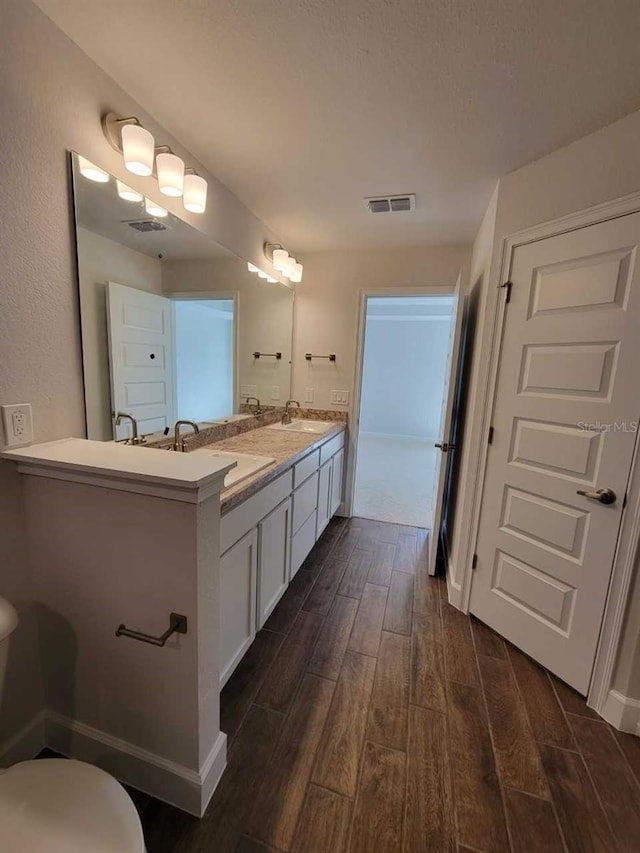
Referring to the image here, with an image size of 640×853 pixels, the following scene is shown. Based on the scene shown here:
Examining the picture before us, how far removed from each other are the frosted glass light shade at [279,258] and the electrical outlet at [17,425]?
2022 millimetres

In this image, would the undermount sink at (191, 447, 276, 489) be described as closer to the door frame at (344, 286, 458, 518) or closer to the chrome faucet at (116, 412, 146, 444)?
the chrome faucet at (116, 412, 146, 444)

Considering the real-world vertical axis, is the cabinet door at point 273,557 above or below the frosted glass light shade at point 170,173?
below

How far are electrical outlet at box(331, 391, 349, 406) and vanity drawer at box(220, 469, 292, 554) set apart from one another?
55.3 inches

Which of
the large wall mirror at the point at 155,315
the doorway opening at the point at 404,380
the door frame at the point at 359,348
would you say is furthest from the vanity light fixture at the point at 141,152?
the doorway opening at the point at 404,380

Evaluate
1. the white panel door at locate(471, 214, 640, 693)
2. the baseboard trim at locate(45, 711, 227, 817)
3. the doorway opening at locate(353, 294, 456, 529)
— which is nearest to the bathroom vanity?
the baseboard trim at locate(45, 711, 227, 817)

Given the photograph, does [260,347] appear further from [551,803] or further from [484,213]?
[551,803]

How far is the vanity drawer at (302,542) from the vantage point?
7.07ft

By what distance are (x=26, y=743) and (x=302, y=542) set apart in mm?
1448

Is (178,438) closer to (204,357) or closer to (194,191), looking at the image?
(204,357)

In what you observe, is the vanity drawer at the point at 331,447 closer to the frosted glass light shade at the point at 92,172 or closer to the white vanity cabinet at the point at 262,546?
the white vanity cabinet at the point at 262,546

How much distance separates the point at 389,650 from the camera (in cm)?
185

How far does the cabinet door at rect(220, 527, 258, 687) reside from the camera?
139 cm

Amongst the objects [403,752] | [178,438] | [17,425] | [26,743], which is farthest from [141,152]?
[403,752]

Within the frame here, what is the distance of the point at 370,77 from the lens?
127 centimetres
